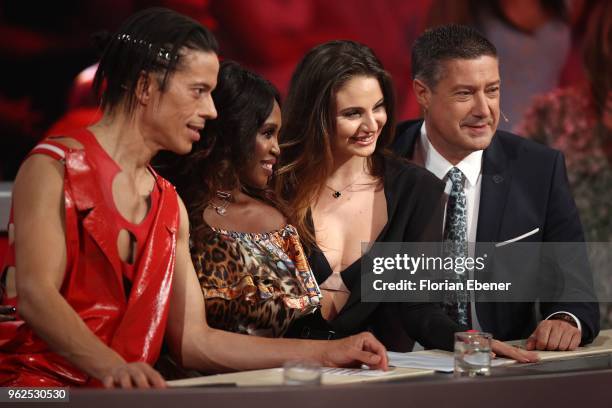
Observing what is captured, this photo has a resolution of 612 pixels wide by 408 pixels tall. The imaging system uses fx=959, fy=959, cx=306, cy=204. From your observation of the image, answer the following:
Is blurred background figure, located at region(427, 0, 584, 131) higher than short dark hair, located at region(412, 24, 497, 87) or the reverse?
higher

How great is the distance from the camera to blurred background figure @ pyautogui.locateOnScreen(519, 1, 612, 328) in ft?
18.7

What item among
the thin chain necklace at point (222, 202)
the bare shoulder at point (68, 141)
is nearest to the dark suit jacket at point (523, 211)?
the thin chain necklace at point (222, 202)

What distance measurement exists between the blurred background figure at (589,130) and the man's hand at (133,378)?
13.5 feet

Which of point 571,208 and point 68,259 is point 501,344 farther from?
point 68,259

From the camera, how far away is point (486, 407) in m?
2.12

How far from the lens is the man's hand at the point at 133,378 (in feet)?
6.45

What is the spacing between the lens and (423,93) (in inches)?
143

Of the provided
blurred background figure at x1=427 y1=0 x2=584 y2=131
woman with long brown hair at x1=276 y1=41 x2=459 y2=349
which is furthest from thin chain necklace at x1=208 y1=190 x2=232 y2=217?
Result: blurred background figure at x1=427 y1=0 x2=584 y2=131

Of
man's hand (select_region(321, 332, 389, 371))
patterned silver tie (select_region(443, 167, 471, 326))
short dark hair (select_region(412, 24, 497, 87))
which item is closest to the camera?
man's hand (select_region(321, 332, 389, 371))

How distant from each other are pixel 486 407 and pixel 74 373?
3.06ft

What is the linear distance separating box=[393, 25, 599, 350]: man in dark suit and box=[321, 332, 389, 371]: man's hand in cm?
95

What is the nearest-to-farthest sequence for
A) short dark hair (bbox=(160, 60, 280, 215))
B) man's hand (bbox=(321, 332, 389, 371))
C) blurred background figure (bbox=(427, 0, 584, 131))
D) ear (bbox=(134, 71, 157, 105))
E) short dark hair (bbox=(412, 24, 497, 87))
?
1. ear (bbox=(134, 71, 157, 105))
2. man's hand (bbox=(321, 332, 389, 371))
3. short dark hair (bbox=(160, 60, 280, 215))
4. short dark hair (bbox=(412, 24, 497, 87))
5. blurred background figure (bbox=(427, 0, 584, 131))

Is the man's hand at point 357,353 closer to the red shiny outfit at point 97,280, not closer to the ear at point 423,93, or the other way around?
the red shiny outfit at point 97,280

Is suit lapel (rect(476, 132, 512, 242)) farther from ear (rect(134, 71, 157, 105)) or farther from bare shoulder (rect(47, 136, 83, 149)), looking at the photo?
bare shoulder (rect(47, 136, 83, 149))
